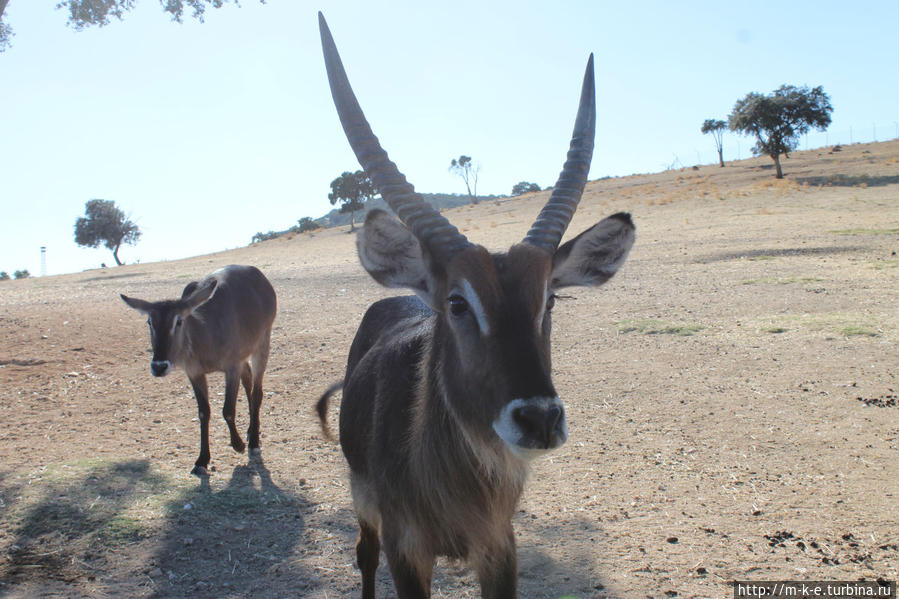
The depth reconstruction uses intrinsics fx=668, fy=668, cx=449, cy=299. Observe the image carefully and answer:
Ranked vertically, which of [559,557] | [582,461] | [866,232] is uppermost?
[866,232]

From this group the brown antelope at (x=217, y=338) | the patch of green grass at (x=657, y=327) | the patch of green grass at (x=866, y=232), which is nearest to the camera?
the brown antelope at (x=217, y=338)

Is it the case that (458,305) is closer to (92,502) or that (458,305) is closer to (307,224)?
(92,502)

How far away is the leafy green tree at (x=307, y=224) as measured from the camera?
199 feet

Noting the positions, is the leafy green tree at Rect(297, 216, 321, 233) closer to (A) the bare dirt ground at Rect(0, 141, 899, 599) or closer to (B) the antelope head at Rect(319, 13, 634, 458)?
(A) the bare dirt ground at Rect(0, 141, 899, 599)

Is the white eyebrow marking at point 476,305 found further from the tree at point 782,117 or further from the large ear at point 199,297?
the tree at point 782,117

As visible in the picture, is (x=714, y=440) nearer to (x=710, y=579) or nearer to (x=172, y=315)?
(x=710, y=579)

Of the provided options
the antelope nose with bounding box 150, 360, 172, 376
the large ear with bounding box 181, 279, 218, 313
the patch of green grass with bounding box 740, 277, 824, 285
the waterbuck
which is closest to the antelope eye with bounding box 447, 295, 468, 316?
the waterbuck

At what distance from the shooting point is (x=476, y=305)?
9.93ft

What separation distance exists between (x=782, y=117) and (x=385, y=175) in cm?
5304

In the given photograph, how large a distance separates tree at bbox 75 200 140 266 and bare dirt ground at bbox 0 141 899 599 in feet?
180

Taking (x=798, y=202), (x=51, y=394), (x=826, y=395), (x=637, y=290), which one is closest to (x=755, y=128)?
(x=798, y=202)

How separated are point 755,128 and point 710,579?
52.3 m

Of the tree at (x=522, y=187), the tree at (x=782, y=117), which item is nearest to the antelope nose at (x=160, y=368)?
the tree at (x=782, y=117)

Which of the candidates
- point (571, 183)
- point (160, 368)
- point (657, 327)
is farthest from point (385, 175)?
point (657, 327)
